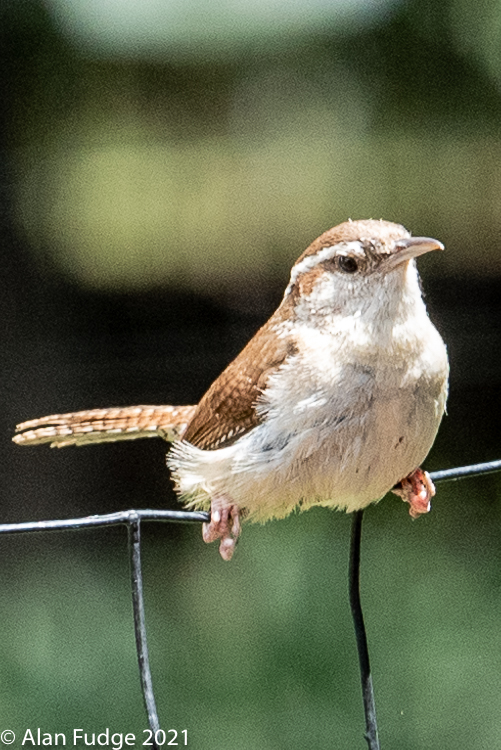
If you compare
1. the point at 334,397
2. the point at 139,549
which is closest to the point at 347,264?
the point at 334,397

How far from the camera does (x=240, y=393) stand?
1875 millimetres

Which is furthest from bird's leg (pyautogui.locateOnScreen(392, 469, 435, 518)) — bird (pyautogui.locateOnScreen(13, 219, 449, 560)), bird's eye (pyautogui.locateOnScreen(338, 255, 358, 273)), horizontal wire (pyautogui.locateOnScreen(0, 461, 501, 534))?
horizontal wire (pyautogui.locateOnScreen(0, 461, 501, 534))

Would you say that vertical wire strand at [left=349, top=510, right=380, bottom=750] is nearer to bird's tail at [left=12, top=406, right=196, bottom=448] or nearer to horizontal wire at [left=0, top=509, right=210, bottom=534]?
horizontal wire at [left=0, top=509, right=210, bottom=534]

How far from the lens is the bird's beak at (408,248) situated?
5.40 ft

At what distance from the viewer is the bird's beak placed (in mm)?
1646

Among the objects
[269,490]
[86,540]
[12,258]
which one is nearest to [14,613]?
[86,540]

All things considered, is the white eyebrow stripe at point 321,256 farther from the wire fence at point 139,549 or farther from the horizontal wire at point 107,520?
the horizontal wire at point 107,520

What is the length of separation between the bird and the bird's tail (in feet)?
0.81

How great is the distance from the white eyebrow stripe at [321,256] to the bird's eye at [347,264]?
1 cm

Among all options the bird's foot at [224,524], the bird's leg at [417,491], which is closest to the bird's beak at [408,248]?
the bird's leg at [417,491]

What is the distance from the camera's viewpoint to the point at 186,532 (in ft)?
13.6

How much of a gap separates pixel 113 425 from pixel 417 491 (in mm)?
620

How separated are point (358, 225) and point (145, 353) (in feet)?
8.15

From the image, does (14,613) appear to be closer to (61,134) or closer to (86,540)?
(86,540)
